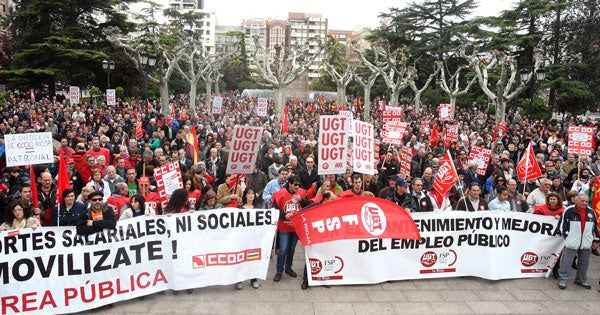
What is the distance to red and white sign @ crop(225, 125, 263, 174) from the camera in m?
7.79

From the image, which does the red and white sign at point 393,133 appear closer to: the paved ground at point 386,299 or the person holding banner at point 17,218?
the paved ground at point 386,299

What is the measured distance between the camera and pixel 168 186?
25.1ft

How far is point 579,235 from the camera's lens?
7102 millimetres

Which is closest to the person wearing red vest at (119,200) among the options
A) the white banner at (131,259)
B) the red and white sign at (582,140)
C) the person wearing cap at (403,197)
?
the white banner at (131,259)

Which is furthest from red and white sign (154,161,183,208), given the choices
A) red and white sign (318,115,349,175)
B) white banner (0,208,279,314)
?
red and white sign (318,115,349,175)

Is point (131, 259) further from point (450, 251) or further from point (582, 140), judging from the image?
point (582, 140)

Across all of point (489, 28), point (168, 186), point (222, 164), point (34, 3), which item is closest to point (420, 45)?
point (489, 28)

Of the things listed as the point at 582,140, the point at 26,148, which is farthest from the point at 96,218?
the point at 582,140

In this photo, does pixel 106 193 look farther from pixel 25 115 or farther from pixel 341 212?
pixel 25 115

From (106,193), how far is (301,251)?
3.70 metres

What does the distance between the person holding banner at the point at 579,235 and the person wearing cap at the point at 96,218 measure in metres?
6.73

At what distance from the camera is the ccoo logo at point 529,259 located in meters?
7.45

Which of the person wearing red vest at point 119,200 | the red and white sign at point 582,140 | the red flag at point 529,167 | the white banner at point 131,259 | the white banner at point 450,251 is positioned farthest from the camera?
the red and white sign at point 582,140

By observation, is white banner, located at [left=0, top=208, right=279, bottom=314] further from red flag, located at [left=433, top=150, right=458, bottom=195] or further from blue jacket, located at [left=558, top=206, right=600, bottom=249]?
blue jacket, located at [left=558, top=206, right=600, bottom=249]
